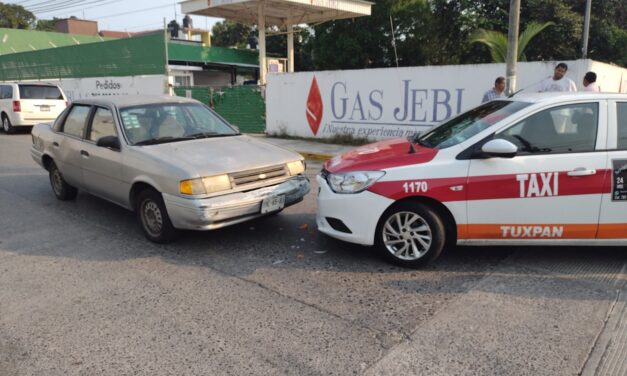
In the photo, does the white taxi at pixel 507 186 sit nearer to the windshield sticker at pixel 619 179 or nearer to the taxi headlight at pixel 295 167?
the windshield sticker at pixel 619 179

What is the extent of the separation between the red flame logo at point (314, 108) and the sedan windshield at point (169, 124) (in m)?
7.66

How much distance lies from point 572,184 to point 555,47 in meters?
Answer: 26.5

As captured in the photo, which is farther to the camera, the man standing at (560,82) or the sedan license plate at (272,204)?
the man standing at (560,82)

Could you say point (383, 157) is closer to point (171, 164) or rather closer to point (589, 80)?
point (171, 164)

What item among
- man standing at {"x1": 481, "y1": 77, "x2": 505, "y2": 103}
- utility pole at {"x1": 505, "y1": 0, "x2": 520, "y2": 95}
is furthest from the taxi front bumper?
utility pole at {"x1": 505, "y1": 0, "x2": 520, "y2": 95}

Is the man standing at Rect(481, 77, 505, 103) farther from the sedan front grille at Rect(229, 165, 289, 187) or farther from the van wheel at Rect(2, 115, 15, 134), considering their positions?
the van wheel at Rect(2, 115, 15, 134)

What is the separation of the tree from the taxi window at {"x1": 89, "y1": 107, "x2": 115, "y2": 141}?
82.2 m

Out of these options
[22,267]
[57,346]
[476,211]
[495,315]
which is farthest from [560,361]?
[22,267]

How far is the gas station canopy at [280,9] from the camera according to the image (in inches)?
833

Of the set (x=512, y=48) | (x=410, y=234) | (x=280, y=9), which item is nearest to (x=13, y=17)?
(x=280, y=9)

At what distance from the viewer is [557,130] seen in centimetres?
438

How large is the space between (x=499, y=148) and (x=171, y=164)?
10.2 feet

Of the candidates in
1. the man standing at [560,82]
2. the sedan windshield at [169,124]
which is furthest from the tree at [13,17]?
the man standing at [560,82]

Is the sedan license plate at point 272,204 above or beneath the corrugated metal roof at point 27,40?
beneath
